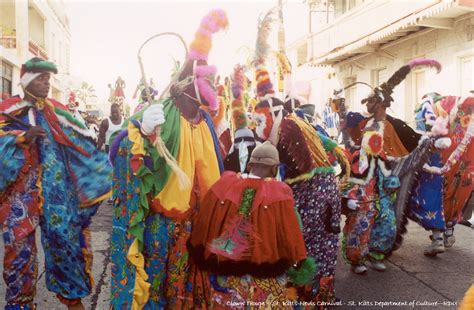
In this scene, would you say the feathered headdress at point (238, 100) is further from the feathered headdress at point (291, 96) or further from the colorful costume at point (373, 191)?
the colorful costume at point (373, 191)

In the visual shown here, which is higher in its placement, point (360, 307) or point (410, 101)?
point (410, 101)

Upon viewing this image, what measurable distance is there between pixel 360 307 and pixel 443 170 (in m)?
2.58

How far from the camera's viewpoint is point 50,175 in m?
3.93

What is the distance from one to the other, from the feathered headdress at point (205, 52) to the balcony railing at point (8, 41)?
17.9m

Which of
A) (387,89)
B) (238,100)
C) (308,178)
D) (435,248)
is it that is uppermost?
(387,89)

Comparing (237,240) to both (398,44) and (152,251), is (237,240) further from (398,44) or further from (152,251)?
(398,44)

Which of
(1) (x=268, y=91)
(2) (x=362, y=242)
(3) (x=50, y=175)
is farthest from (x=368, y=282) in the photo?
(3) (x=50, y=175)

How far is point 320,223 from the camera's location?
4145mm

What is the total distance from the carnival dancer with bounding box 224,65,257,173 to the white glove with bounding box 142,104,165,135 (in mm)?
998

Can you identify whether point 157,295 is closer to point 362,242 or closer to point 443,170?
point 362,242

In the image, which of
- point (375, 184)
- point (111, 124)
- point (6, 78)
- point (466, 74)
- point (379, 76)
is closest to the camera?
point (375, 184)

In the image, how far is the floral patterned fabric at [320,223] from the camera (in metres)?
4.11

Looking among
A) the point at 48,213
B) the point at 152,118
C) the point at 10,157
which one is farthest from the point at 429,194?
the point at 10,157

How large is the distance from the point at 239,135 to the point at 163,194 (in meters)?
1.03
